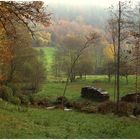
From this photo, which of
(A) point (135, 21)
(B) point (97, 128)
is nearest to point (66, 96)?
(A) point (135, 21)

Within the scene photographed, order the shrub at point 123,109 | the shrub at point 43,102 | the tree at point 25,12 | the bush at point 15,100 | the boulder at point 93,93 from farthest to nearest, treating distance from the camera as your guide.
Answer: the boulder at point 93,93, the shrub at point 43,102, the bush at point 15,100, the shrub at point 123,109, the tree at point 25,12

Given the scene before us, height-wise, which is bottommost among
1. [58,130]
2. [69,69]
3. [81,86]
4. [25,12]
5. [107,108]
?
[107,108]

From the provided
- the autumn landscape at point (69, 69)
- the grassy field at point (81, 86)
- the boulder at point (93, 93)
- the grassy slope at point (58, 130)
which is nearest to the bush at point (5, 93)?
the autumn landscape at point (69, 69)

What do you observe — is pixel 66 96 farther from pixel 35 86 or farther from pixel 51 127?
pixel 51 127

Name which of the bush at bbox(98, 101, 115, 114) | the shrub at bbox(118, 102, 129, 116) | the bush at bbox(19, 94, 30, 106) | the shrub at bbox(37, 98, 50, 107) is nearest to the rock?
the bush at bbox(98, 101, 115, 114)

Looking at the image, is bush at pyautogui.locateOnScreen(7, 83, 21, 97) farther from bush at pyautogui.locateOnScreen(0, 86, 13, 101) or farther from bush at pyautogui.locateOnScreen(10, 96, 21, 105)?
bush at pyautogui.locateOnScreen(10, 96, 21, 105)

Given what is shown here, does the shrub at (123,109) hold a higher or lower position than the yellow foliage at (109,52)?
lower

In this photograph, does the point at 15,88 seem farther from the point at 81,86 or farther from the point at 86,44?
the point at 86,44

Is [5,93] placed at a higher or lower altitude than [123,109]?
higher

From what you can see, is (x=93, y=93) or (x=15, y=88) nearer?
(x=15, y=88)

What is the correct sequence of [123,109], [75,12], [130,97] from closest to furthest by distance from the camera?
[75,12] < [123,109] < [130,97]

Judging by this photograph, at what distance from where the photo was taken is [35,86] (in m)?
37.2

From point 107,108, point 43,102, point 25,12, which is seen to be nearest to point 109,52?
point 107,108

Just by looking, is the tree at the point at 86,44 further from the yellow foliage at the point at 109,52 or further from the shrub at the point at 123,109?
the shrub at the point at 123,109
